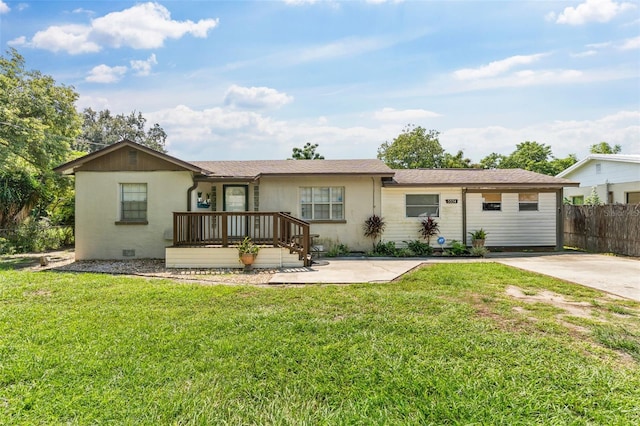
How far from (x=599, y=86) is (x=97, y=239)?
17.9 m

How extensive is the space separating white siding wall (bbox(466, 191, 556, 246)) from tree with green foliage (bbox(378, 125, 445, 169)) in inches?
845

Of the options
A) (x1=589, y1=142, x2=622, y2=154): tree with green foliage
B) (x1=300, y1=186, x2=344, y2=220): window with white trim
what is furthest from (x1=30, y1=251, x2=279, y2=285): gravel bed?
(x1=589, y1=142, x2=622, y2=154): tree with green foliage

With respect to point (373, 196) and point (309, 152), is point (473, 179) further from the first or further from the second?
point (309, 152)

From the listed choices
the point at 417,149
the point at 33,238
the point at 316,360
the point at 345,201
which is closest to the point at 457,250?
the point at 345,201

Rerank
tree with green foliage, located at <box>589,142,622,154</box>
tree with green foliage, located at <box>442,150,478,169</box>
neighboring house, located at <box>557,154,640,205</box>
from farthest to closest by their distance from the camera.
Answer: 1. tree with green foliage, located at <box>589,142,622,154</box>
2. tree with green foliage, located at <box>442,150,478,169</box>
3. neighboring house, located at <box>557,154,640,205</box>

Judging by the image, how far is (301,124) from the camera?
58.9 feet

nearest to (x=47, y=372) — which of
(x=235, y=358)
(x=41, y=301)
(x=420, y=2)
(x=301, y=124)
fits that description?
(x=235, y=358)

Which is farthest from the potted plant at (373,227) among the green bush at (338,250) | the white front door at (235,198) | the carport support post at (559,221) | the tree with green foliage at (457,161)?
the tree with green foliage at (457,161)

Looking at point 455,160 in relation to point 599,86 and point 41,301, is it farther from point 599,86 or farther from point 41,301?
point 41,301

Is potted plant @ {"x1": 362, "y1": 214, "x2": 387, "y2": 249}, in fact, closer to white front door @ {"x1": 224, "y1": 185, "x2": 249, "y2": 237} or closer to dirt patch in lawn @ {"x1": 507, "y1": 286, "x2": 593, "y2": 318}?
white front door @ {"x1": 224, "y1": 185, "x2": 249, "y2": 237}

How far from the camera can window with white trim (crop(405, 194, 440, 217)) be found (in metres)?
12.3

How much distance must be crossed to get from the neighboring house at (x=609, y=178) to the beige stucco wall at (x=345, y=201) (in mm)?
14021

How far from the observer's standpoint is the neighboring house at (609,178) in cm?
1636

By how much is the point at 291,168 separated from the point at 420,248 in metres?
5.49
